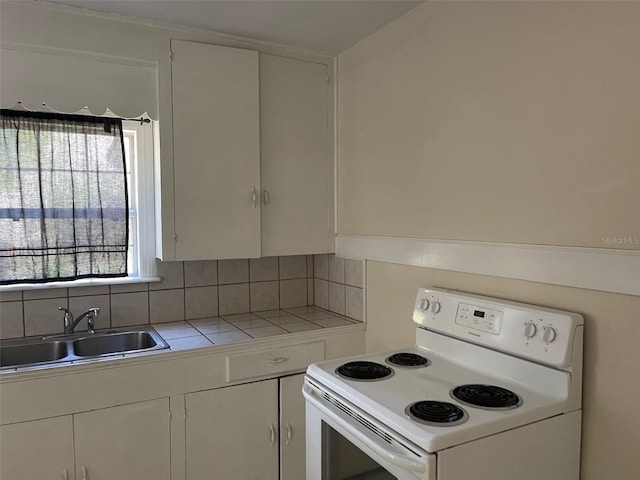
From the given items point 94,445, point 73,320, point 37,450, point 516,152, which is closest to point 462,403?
point 516,152

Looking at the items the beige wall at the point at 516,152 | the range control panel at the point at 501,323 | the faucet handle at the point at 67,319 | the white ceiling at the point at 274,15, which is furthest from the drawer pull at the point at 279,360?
the white ceiling at the point at 274,15

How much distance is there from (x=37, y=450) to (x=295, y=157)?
1732mm

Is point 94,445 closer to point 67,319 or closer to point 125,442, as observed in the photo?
point 125,442

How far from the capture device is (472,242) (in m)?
1.77

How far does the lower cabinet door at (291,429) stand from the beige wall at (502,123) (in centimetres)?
85

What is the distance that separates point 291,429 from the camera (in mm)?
2240

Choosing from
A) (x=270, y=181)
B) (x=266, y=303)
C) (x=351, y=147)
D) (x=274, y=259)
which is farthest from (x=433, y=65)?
(x=266, y=303)

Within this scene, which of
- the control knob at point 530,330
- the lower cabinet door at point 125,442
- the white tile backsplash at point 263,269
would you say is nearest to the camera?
the control knob at point 530,330

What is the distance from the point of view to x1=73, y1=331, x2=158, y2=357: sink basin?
2246 mm

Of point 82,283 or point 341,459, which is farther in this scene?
point 82,283

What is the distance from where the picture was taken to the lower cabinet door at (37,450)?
5.67 feet

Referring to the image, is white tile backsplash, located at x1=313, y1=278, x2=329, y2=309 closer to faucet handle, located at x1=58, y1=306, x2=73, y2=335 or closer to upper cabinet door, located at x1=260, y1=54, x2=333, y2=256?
upper cabinet door, located at x1=260, y1=54, x2=333, y2=256

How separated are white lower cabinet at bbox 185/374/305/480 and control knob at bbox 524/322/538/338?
1148 millimetres

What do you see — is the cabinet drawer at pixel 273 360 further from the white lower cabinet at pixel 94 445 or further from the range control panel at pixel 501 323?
the range control panel at pixel 501 323
